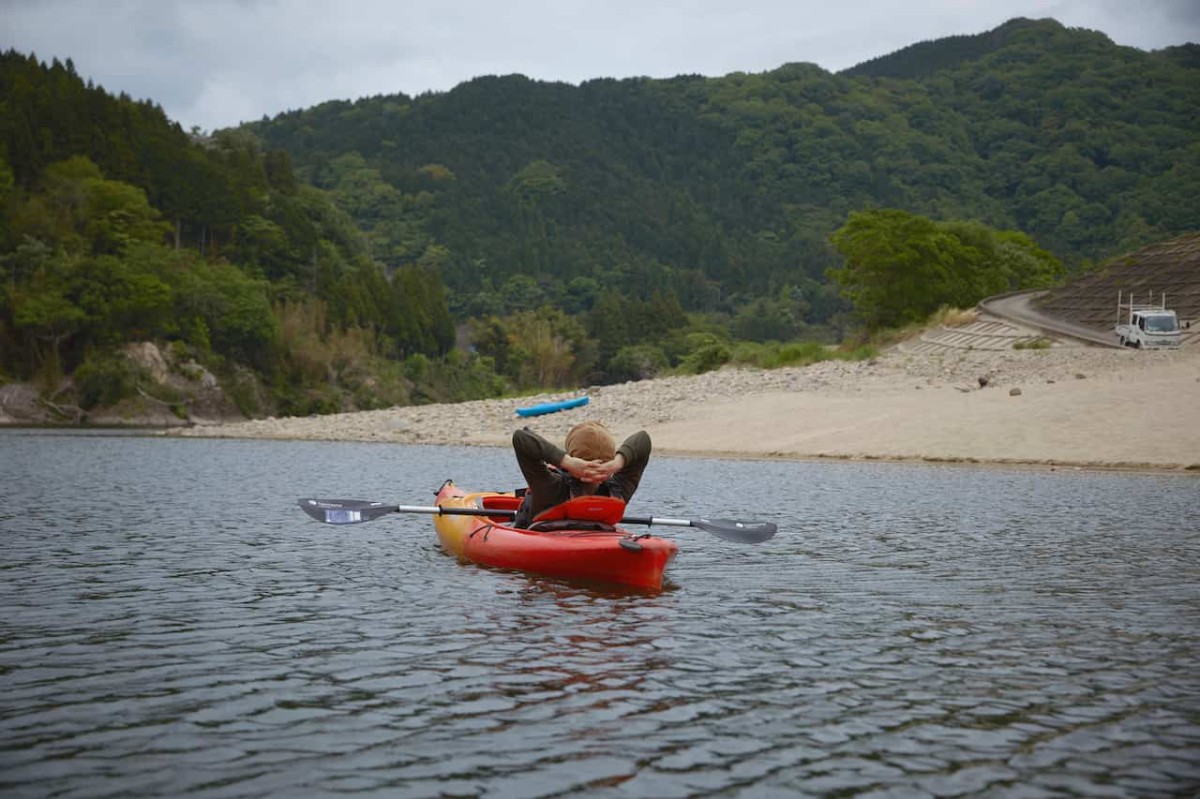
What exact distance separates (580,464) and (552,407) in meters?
30.3

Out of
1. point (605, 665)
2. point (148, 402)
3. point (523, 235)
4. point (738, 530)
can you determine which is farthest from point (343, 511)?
point (523, 235)

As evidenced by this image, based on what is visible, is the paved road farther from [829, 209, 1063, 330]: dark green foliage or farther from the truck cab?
[829, 209, 1063, 330]: dark green foliage

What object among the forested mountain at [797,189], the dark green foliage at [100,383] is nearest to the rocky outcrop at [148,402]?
the dark green foliage at [100,383]

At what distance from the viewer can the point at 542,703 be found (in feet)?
21.7

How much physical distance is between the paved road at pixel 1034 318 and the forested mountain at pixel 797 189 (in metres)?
87.0

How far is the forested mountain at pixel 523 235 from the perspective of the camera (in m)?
69.1

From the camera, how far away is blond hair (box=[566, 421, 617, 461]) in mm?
10664

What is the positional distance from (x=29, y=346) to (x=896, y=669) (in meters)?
69.0

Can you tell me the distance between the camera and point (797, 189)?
186 m

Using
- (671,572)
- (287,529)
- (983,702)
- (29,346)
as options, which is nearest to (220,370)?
(29,346)

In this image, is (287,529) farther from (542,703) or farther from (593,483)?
(542,703)

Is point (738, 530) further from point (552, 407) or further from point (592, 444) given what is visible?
point (552, 407)

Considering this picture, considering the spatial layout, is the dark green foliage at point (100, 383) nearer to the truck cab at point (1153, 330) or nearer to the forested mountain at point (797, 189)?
the truck cab at point (1153, 330)

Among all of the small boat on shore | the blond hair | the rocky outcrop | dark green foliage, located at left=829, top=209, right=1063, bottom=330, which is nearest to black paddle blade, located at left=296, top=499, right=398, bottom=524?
the blond hair
